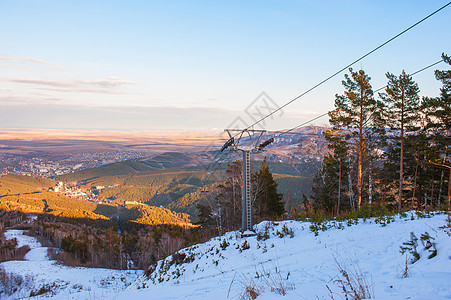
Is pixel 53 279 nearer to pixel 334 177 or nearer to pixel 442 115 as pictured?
pixel 334 177

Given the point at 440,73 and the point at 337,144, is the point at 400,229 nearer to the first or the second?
the point at 337,144

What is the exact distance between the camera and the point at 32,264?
4294cm

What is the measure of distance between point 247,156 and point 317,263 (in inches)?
376

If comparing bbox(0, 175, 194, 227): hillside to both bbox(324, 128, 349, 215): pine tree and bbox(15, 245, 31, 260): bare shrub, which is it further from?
bbox(324, 128, 349, 215): pine tree

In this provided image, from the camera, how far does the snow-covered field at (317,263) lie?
4.47 meters

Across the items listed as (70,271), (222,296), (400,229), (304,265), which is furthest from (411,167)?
(70,271)

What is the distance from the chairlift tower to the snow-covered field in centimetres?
83

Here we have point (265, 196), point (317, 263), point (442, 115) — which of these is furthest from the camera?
point (265, 196)

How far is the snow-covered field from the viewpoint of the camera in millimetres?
4473

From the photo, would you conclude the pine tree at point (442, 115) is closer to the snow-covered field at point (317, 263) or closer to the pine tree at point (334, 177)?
the pine tree at point (334, 177)

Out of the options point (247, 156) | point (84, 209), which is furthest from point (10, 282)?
point (84, 209)

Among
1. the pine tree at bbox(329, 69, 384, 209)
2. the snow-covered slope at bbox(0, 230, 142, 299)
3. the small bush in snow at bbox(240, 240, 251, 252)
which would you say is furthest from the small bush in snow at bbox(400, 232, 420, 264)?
the snow-covered slope at bbox(0, 230, 142, 299)

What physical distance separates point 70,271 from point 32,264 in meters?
7.93

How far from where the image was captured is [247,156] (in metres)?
16.2
